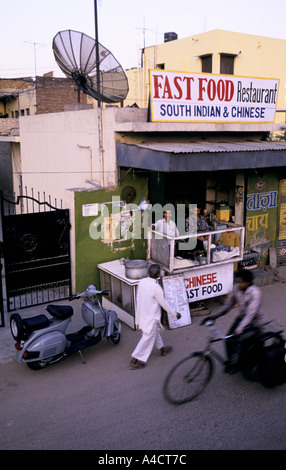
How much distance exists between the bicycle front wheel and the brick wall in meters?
22.2

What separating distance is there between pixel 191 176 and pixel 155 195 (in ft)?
4.35

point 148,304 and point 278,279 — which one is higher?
point 148,304

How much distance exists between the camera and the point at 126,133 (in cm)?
903

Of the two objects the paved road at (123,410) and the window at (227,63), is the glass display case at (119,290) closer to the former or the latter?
the paved road at (123,410)

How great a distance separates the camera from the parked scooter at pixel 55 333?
5938 mm

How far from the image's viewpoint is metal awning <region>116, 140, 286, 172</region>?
7.74 m

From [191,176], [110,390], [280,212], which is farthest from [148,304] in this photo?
[280,212]

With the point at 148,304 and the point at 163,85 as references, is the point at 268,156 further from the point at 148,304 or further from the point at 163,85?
the point at 148,304

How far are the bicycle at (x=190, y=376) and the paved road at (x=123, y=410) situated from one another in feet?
0.42

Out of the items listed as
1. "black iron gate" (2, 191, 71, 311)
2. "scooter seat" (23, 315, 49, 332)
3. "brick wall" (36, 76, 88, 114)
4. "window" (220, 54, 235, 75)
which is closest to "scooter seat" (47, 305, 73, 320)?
"scooter seat" (23, 315, 49, 332)

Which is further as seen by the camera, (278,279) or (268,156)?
(278,279)

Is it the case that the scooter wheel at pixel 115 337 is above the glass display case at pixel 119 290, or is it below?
below

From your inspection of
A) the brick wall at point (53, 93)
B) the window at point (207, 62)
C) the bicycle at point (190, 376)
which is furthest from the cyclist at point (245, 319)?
the window at point (207, 62)
